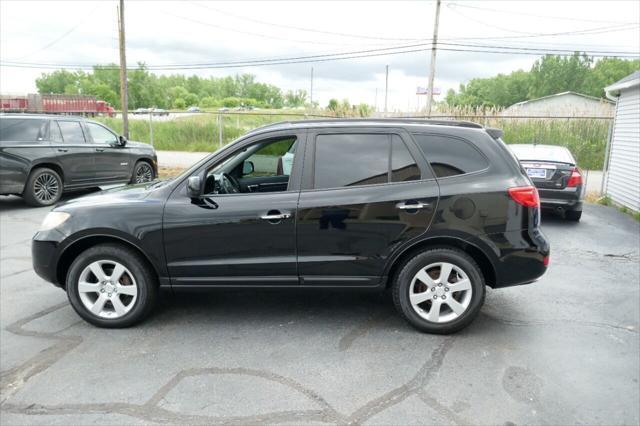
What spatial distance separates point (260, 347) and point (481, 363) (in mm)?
1661

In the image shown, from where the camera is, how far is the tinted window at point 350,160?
3.90m

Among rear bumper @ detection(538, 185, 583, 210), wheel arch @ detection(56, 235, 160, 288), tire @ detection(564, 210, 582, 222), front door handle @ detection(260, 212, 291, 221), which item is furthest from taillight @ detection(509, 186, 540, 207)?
tire @ detection(564, 210, 582, 222)

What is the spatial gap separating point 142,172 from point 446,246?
9.85 m

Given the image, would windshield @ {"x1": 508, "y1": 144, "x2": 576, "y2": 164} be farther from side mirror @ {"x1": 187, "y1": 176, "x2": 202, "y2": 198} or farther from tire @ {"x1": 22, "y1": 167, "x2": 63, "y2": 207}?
tire @ {"x1": 22, "y1": 167, "x2": 63, "y2": 207}

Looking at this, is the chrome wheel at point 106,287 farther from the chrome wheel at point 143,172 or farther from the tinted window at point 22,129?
the chrome wheel at point 143,172

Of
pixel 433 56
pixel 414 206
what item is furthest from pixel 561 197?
pixel 433 56

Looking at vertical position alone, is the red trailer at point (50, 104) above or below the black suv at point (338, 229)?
above

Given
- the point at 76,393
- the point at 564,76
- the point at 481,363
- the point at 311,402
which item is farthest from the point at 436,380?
the point at 564,76

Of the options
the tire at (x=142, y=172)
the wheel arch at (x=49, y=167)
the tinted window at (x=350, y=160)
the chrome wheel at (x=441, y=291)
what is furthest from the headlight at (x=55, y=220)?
the tire at (x=142, y=172)

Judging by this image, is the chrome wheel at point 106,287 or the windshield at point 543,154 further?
the windshield at point 543,154

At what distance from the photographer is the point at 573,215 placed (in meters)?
8.89

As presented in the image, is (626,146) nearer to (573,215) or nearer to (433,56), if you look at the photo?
(573,215)

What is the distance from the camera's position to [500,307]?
4.57m

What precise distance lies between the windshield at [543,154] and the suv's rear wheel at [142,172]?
27.8 ft
